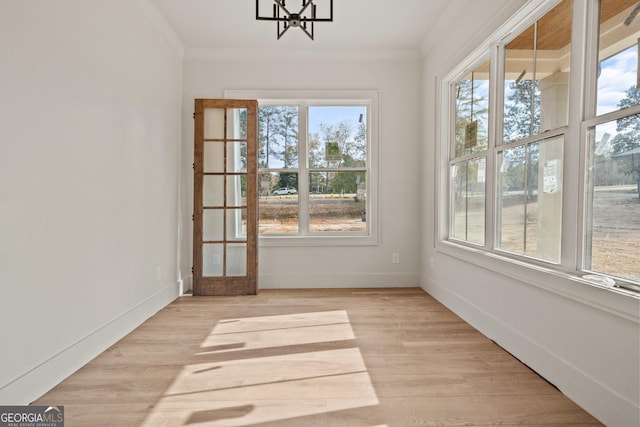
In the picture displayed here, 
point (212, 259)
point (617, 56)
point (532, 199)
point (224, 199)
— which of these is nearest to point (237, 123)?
point (224, 199)

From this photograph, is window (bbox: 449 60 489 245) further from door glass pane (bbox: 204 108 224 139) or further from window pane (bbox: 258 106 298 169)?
door glass pane (bbox: 204 108 224 139)

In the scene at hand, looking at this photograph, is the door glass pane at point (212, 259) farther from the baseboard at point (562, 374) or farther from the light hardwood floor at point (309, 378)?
the baseboard at point (562, 374)

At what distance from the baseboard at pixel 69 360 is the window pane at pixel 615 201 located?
3.03 m

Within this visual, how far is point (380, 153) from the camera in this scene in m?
4.29

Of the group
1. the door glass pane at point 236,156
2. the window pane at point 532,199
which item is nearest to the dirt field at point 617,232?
the window pane at point 532,199

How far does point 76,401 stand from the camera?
1.86 m

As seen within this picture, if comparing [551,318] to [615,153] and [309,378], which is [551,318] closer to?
[615,153]

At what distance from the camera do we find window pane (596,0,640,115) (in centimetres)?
164

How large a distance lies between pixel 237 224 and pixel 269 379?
2.39 m

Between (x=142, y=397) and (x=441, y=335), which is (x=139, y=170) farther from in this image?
(x=441, y=335)

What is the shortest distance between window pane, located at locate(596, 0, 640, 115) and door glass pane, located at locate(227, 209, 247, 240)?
342cm

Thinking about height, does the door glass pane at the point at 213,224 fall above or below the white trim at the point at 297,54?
below

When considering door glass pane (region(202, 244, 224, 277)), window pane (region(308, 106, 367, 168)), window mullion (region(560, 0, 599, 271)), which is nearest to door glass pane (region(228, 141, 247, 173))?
window pane (region(308, 106, 367, 168))

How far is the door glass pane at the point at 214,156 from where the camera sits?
13.6 feet
